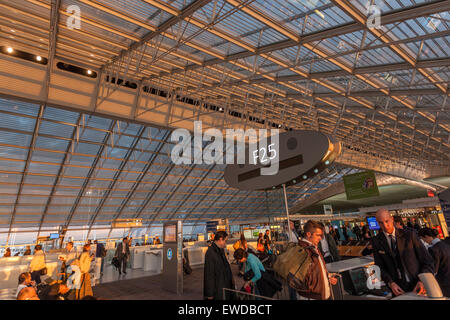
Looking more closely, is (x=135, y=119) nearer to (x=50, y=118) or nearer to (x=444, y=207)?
(x=50, y=118)

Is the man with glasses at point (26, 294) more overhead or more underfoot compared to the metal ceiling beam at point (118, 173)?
more underfoot

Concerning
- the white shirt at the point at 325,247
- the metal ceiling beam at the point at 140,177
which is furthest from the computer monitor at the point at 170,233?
the metal ceiling beam at the point at 140,177

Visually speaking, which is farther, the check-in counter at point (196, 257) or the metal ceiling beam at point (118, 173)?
the metal ceiling beam at point (118, 173)

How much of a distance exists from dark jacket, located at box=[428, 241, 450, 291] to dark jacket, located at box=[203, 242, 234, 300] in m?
3.04

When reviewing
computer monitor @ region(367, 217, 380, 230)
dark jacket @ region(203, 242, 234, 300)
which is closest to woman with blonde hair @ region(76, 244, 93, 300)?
dark jacket @ region(203, 242, 234, 300)

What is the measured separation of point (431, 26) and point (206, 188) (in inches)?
1060

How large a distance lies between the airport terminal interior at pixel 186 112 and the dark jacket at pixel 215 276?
1.05ft

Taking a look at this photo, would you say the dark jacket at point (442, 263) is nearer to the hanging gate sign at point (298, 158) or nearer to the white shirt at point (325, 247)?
the hanging gate sign at point (298, 158)

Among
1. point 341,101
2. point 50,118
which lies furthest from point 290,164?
point 50,118

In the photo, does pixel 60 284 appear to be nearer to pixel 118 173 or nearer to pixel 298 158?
pixel 298 158

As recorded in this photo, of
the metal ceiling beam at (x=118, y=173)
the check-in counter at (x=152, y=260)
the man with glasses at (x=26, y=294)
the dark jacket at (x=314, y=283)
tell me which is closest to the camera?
the dark jacket at (x=314, y=283)

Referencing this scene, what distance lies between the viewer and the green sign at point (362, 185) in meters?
17.3

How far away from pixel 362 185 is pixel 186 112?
13.4m

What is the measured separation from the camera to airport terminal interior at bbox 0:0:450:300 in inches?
311
